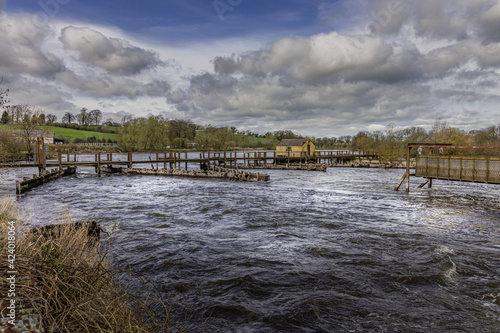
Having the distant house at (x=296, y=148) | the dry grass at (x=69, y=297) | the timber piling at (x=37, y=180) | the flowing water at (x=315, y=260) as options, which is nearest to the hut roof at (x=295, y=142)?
the distant house at (x=296, y=148)

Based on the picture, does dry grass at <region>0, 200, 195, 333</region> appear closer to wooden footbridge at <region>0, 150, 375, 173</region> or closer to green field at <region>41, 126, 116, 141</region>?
wooden footbridge at <region>0, 150, 375, 173</region>

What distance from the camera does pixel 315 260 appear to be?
984 centimetres

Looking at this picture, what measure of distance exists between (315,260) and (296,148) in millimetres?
56877

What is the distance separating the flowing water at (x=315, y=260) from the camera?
21.8 ft

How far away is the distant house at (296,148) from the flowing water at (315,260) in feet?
148

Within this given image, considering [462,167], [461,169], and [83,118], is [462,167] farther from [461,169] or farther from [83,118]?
[83,118]

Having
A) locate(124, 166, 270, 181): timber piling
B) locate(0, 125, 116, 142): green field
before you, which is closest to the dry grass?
locate(124, 166, 270, 181): timber piling

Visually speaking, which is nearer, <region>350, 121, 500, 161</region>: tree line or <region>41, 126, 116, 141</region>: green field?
<region>350, 121, 500, 161</region>: tree line

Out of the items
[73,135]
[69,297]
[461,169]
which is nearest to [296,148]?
[461,169]

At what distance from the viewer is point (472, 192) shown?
2600 centimetres

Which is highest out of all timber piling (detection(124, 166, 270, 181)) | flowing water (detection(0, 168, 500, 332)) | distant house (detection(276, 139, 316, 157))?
distant house (detection(276, 139, 316, 157))

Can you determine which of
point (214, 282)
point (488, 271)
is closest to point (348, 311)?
point (214, 282)

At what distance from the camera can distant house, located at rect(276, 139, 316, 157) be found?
213 feet

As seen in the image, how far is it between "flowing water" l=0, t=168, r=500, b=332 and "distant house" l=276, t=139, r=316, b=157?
45.1 meters
